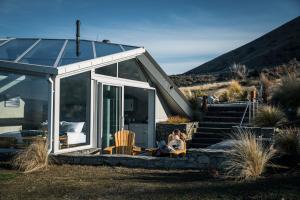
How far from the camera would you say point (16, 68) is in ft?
37.4

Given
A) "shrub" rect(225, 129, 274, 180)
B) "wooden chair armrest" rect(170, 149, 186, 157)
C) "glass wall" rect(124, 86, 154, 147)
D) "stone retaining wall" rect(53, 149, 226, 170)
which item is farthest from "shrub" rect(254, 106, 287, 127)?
"glass wall" rect(124, 86, 154, 147)

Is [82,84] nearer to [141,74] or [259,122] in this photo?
[141,74]

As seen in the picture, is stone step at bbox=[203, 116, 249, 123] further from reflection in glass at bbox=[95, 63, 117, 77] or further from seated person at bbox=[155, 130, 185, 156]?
reflection in glass at bbox=[95, 63, 117, 77]

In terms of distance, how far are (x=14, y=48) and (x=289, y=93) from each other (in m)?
9.00

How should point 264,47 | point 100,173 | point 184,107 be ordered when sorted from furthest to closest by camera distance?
point 264,47 → point 184,107 → point 100,173

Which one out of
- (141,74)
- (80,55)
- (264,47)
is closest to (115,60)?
(80,55)

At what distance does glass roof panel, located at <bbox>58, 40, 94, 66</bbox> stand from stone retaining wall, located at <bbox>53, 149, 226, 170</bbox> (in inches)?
96.9

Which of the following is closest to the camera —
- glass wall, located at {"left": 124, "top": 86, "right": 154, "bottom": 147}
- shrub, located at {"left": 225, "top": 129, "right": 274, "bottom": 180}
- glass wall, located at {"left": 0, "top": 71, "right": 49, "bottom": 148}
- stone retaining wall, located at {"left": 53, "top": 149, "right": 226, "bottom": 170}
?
shrub, located at {"left": 225, "top": 129, "right": 274, "bottom": 180}

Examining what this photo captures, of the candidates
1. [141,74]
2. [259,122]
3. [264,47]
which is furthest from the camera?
[264,47]

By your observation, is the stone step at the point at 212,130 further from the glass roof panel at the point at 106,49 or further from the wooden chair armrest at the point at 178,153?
the glass roof panel at the point at 106,49

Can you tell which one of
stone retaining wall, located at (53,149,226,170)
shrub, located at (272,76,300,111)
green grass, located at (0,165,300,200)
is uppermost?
shrub, located at (272,76,300,111)

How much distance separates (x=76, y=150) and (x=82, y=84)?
1821 millimetres

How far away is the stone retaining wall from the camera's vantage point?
1024 centimetres

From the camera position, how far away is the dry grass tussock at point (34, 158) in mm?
10192
